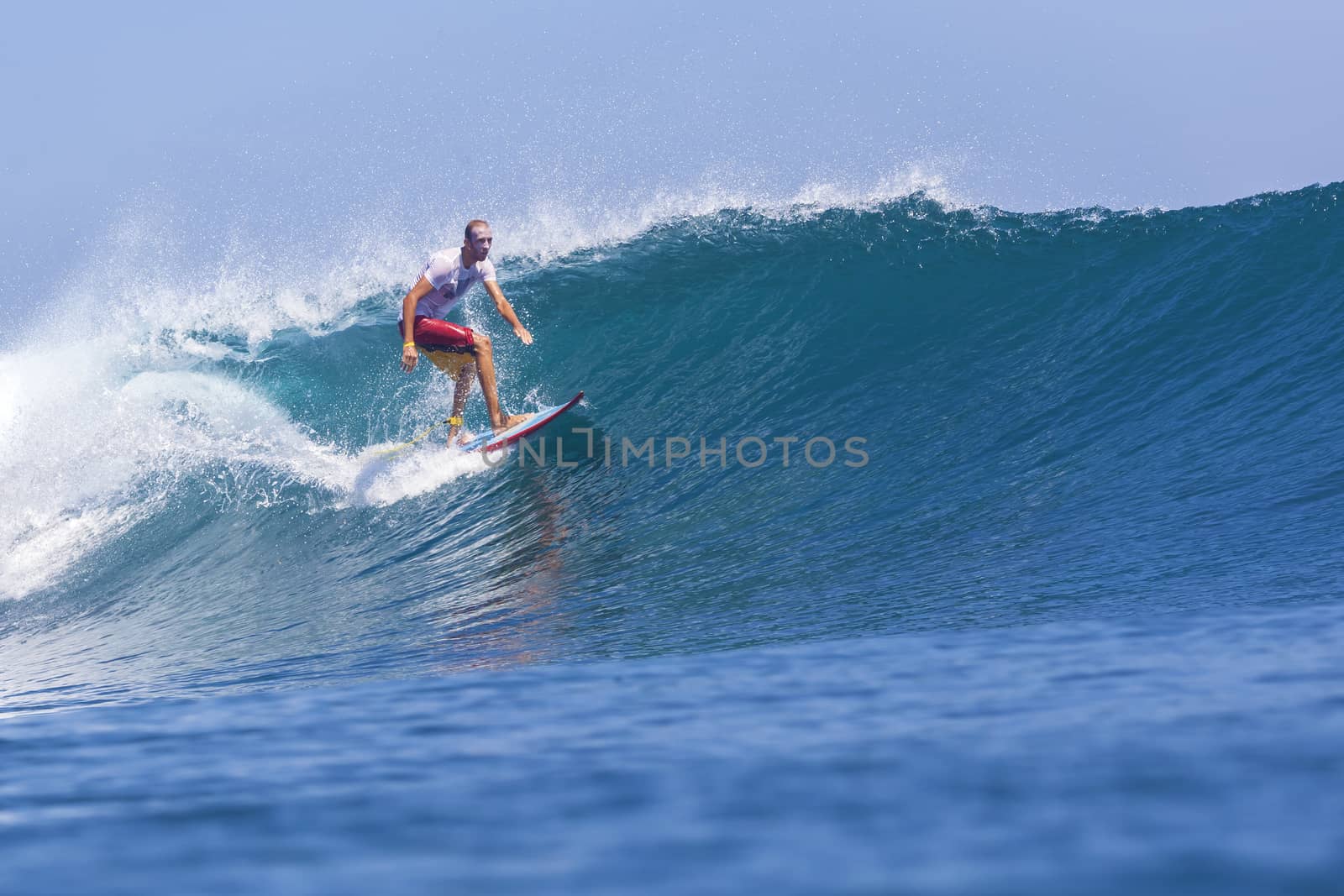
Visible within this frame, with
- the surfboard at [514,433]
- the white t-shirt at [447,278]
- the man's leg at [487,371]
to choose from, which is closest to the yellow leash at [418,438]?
the surfboard at [514,433]

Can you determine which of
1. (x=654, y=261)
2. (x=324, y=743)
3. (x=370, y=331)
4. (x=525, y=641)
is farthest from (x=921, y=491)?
(x=370, y=331)

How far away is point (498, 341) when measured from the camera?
39.6 feet

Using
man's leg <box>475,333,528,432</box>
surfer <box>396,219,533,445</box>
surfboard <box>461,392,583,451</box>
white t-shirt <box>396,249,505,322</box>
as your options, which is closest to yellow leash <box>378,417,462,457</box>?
surfer <box>396,219,533,445</box>

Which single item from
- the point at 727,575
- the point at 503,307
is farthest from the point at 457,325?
the point at 727,575

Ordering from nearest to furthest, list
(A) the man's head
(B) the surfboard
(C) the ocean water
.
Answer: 1. (C) the ocean water
2. (A) the man's head
3. (B) the surfboard

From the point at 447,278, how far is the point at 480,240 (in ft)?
1.55

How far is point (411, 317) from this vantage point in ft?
27.9

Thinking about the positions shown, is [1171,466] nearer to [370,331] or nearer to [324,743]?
[324,743]

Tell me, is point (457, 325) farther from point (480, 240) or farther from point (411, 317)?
point (480, 240)

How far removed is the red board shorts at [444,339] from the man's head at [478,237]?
73 centimetres

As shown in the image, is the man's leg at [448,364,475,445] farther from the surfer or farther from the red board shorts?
the red board shorts

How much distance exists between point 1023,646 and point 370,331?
424 inches

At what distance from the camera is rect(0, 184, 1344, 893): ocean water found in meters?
2.17

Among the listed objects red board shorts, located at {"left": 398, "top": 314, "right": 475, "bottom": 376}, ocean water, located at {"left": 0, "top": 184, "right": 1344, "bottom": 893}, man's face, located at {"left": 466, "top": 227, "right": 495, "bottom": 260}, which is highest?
man's face, located at {"left": 466, "top": 227, "right": 495, "bottom": 260}
